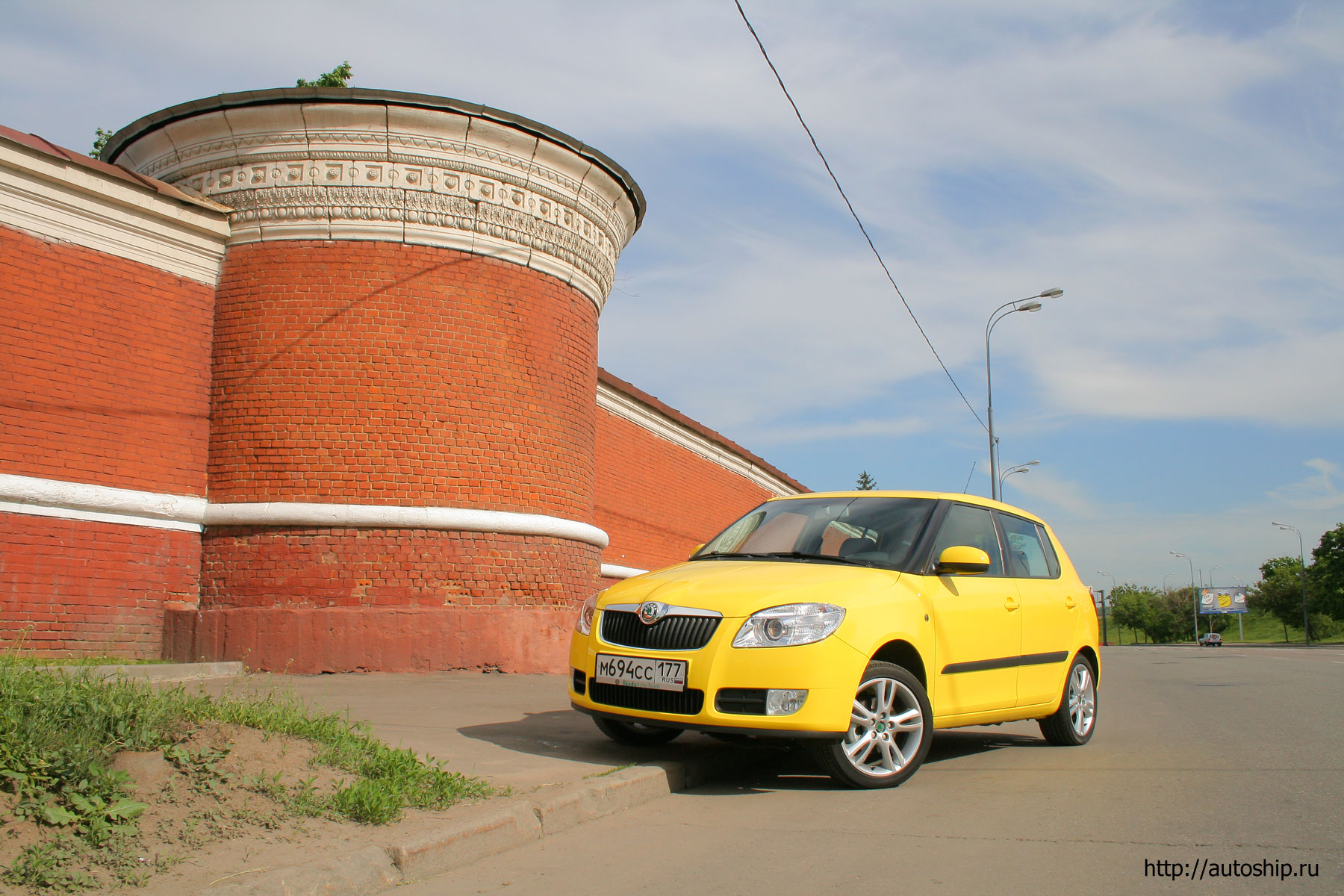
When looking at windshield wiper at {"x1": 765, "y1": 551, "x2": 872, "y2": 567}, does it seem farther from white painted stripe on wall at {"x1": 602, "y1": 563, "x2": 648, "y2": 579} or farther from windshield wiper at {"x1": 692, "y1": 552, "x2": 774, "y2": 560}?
white painted stripe on wall at {"x1": 602, "y1": 563, "x2": 648, "y2": 579}

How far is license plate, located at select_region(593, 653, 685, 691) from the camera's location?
536 centimetres

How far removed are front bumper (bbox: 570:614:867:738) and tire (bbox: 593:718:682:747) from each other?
0.95 metres

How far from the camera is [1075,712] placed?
7602 millimetres

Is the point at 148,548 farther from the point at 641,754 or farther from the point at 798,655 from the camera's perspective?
the point at 798,655

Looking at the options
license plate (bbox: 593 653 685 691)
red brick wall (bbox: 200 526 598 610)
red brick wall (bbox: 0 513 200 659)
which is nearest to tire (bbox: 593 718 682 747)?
license plate (bbox: 593 653 685 691)

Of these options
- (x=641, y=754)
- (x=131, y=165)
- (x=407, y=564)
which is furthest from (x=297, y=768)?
(x=131, y=165)

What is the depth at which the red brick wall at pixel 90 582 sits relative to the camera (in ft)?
29.8

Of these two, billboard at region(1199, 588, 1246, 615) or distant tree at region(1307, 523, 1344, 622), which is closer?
distant tree at region(1307, 523, 1344, 622)

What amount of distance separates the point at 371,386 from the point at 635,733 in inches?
232

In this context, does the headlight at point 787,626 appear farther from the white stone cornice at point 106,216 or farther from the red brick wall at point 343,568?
the white stone cornice at point 106,216

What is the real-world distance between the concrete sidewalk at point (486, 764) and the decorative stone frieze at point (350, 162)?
480cm

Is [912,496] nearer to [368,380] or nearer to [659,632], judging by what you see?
[659,632]

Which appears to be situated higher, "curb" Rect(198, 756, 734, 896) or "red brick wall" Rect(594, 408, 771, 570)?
"red brick wall" Rect(594, 408, 771, 570)

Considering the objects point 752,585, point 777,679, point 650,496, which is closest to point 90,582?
point 752,585
